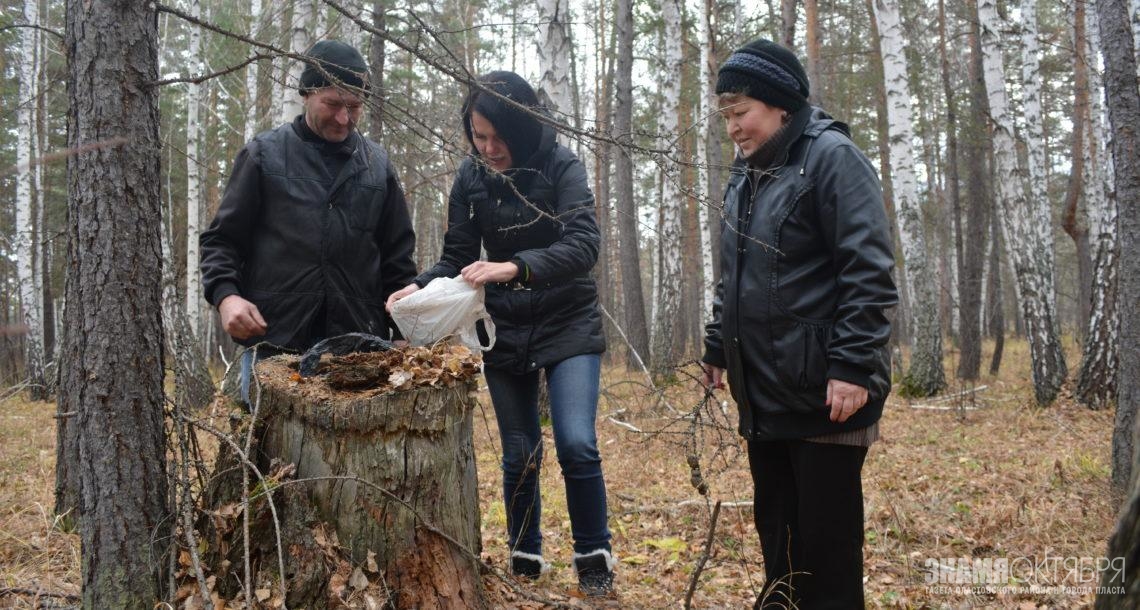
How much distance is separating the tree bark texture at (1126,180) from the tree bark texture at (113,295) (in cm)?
462

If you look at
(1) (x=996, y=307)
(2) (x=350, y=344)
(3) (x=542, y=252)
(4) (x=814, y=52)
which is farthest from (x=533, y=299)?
(1) (x=996, y=307)

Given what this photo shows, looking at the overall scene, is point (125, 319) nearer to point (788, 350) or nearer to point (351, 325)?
point (351, 325)

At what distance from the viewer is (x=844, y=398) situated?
2104 millimetres

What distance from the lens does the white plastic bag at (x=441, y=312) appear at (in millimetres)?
2795

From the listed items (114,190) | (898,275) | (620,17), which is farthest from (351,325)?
(898,275)

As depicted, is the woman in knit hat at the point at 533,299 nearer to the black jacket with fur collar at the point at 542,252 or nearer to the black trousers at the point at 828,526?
the black jacket with fur collar at the point at 542,252

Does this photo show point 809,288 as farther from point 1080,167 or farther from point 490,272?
point 1080,167

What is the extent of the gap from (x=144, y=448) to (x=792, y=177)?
7.13 ft

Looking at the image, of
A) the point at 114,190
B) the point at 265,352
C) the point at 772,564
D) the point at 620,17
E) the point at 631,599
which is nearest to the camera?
the point at 114,190

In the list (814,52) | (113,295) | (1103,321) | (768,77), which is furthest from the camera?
(814,52)

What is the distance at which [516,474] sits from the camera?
10.1 ft

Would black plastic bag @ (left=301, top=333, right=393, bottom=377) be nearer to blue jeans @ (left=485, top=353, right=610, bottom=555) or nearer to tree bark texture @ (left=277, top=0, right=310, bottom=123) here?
blue jeans @ (left=485, top=353, right=610, bottom=555)

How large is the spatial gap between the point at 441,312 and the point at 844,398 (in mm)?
1497

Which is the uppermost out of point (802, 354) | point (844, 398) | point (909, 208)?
point (909, 208)
